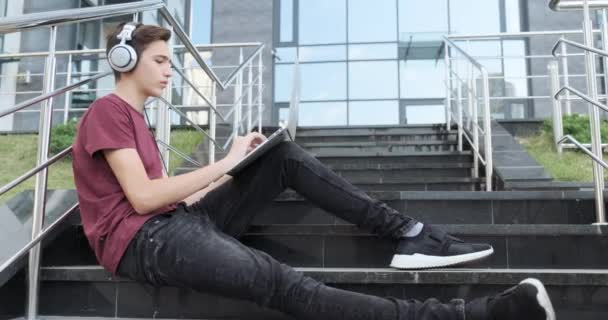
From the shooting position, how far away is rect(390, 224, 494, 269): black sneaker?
5.29 ft

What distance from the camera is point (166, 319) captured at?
64.2 inches

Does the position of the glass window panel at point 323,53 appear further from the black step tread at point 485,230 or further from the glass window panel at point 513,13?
the black step tread at point 485,230

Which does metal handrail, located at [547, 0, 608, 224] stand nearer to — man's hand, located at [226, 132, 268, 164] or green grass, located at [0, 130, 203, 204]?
man's hand, located at [226, 132, 268, 164]

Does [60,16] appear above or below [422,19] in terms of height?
below

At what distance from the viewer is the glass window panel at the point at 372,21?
8953 mm

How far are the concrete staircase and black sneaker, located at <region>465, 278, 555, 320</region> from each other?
29 centimetres

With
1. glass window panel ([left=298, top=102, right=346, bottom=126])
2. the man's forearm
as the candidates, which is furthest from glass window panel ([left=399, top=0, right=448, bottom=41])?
the man's forearm

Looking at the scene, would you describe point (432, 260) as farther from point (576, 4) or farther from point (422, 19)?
point (422, 19)

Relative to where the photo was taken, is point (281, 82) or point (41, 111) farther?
point (281, 82)

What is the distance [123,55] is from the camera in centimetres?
149

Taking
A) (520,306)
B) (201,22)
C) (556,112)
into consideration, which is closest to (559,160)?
(556,112)

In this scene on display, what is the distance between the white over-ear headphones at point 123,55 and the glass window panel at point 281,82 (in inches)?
290

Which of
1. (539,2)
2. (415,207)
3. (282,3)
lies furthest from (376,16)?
(415,207)

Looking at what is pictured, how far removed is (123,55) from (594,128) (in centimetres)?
194
